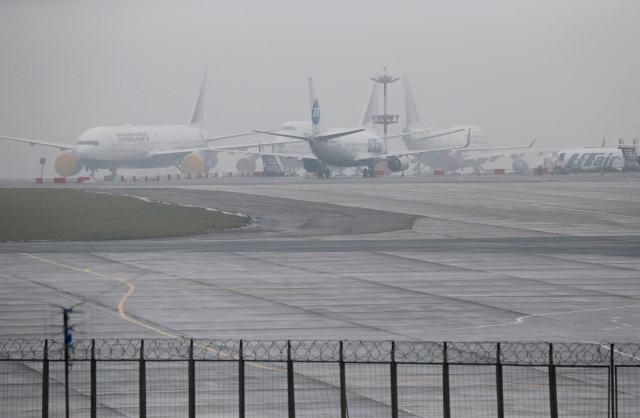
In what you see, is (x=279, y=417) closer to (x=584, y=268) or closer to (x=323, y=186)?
(x=584, y=268)

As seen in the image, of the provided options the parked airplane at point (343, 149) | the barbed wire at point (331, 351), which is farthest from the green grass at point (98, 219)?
the parked airplane at point (343, 149)

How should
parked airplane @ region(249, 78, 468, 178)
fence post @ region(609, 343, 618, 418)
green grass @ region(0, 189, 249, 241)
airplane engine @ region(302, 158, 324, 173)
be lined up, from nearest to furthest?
fence post @ region(609, 343, 618, 418) < green grass @ region(0, 189, 249, 241) < parked airplane @ region(249, 78, 468, 178) < airplane engine @ region(302, 158, 324, 173)

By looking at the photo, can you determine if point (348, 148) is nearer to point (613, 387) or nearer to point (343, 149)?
point (343, 149)

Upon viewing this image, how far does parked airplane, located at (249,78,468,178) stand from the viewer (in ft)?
557

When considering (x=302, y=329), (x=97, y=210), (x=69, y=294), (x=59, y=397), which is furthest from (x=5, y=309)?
(x=97, y=210)

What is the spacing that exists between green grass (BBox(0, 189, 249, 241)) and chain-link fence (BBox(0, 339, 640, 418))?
4593 cm

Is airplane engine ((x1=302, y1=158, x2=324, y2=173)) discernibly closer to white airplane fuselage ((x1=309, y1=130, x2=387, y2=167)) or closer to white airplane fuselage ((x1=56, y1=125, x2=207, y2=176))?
white airplane fuselage ((x1=309, y1=130, x2=387, y2=167))

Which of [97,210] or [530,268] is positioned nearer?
[530,268]

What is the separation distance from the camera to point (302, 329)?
125ft

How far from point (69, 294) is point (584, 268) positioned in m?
22.7

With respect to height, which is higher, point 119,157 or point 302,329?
point 119,157

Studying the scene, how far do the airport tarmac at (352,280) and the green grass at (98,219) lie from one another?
11.5ft

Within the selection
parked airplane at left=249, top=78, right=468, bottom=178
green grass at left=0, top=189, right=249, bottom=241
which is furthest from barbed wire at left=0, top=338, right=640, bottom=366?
parked airplane at left=249, top=78, right=468, bottom=178

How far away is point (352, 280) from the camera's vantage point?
171 feet
